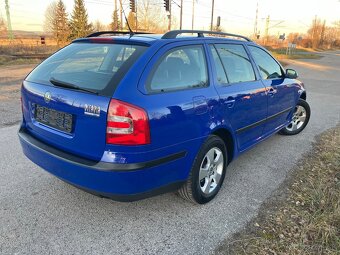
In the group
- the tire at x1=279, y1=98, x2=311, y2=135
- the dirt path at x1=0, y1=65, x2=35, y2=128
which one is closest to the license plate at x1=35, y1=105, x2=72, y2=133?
the dirt path at x1=0, y1=65, x2=35, y2=128

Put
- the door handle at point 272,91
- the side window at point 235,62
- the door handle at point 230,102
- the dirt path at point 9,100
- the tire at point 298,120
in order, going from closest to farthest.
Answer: the door handle at point 230,102
the side window at point 235,62
the door handle at point 272,91
the tire at point 298,120
the dirt path at point 9,100

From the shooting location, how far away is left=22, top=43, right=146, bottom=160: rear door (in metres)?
2.43

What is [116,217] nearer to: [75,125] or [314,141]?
[75,125]

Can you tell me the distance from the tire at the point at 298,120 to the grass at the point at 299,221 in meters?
1.71

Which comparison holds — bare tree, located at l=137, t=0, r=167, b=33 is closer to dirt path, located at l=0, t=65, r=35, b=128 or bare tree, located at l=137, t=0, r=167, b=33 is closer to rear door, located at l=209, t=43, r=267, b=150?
dirt path, located at l=0, t=65, r=35, b=128

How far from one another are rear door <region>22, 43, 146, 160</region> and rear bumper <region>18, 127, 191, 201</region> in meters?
0.09

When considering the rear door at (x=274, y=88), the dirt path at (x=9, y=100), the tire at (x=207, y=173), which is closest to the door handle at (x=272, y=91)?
the rear door at (x=274, y=88)

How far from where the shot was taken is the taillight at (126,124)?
2.32 meters

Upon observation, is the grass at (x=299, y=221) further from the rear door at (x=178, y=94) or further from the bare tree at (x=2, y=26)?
the bare tree at (x=2, y=26)

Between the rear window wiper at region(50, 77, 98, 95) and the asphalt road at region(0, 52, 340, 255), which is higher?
the rear window wiper at region(50, 77, 98, 95)

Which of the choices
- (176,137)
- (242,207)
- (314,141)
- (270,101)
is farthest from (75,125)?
(314,141)

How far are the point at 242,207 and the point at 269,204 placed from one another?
0.31 m

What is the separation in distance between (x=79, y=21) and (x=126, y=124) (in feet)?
153

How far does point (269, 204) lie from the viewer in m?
3.24
